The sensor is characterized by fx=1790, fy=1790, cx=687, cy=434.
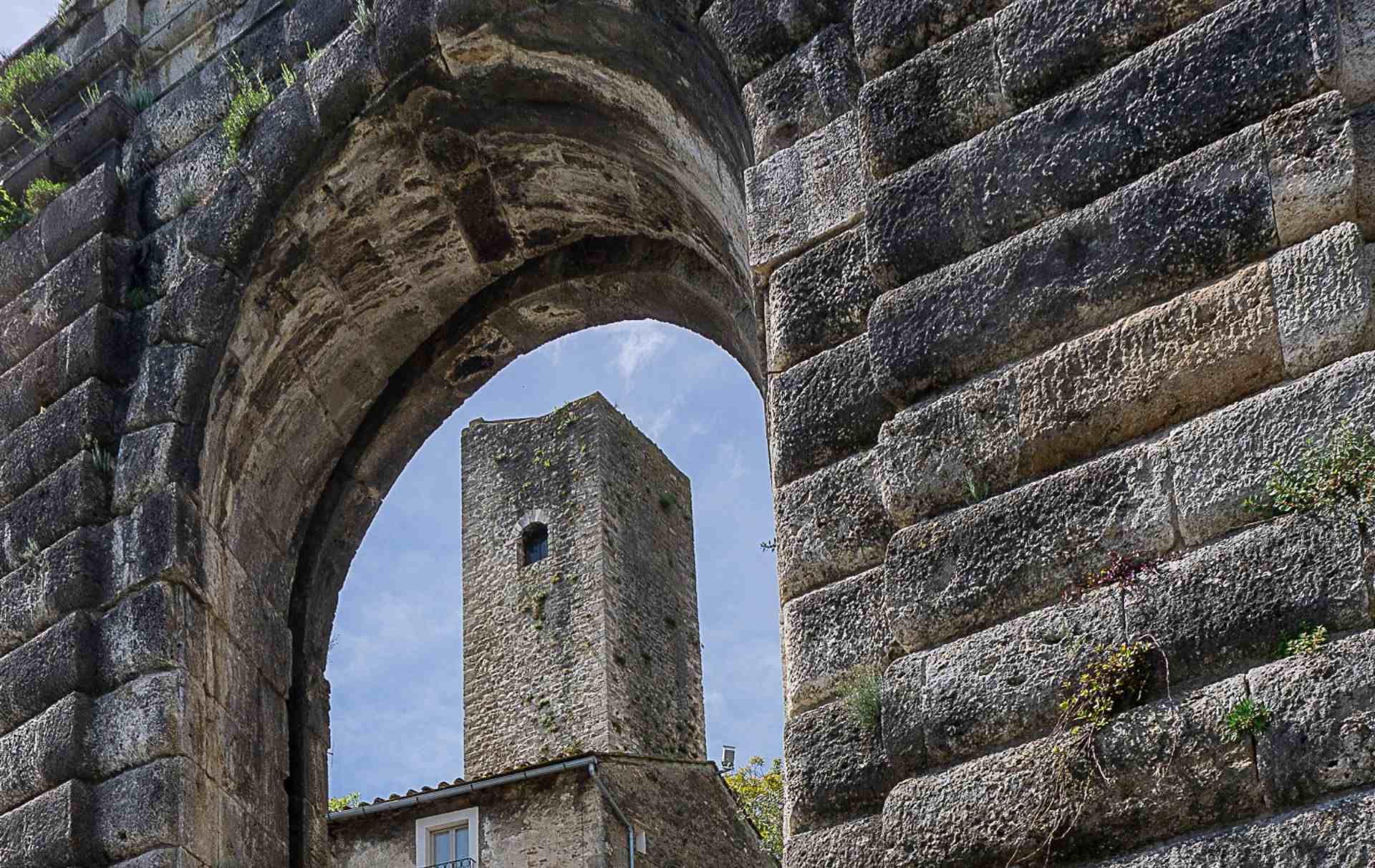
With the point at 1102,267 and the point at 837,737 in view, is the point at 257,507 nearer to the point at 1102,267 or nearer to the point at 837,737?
the point at 837,737

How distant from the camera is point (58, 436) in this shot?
22.3 ft

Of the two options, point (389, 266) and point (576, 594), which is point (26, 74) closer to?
point (389, 266)

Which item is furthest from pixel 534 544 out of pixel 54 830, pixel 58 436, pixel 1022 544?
pixel 1022 544

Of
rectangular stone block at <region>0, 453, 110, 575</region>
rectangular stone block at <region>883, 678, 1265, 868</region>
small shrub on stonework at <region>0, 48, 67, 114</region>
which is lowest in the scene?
rectangular stone block at <region>883, 678, 1265, 868</region>

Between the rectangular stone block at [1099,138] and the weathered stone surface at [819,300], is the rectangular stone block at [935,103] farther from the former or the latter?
the weathered stone surface at [819,300]

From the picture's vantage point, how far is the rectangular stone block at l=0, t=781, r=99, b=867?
5.91 metres

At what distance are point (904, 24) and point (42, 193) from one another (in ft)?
14.4

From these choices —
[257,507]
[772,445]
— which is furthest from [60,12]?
[772,445]

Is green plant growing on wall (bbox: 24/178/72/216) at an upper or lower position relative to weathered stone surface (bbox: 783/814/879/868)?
upper

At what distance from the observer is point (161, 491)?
255 inches

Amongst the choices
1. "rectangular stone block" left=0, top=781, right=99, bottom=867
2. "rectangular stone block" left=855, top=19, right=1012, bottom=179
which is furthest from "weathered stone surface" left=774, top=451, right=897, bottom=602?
"rectangular stone block" left=0, top=781, right=99, bottom=867

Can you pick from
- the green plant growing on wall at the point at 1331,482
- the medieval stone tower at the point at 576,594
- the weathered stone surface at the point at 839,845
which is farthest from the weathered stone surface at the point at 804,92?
the medieval stone tower at the point at 576,594

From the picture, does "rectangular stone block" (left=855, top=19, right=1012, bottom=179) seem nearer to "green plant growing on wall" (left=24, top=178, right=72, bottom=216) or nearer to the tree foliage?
"green plant growing on wall" (left=24, top=178, right=72, bottom=216)

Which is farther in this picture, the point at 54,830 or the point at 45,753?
the point at 45,753
